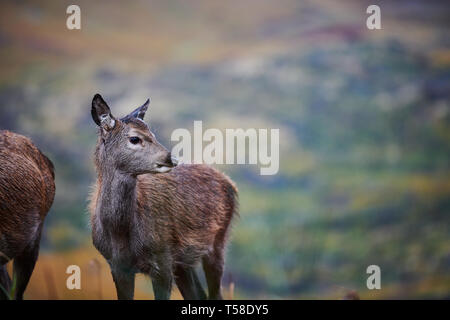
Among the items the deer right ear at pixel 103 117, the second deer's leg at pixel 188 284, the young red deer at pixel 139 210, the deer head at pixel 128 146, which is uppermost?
the deer right ear at pixel 103 117

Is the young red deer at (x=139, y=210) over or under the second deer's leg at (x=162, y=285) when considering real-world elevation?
over

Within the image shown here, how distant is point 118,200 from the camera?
16.3 ft

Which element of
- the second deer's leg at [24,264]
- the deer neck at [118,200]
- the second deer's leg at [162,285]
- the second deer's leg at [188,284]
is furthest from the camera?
the second deer's leg at [188,284]

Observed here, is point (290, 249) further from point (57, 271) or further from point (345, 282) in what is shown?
point (57, 271)

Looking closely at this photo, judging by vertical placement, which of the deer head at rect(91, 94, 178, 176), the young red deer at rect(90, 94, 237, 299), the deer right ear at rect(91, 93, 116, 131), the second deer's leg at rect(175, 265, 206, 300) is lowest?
the second deer's leg at rect(175, 265, 206, 300)

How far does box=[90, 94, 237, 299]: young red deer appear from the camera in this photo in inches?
195

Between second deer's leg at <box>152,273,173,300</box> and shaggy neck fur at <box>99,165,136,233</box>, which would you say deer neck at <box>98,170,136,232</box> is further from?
second deer's leg at <box>152,273,173,300</box>

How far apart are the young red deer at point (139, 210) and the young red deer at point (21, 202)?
0.54 metres

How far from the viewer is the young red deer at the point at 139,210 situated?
4.95m

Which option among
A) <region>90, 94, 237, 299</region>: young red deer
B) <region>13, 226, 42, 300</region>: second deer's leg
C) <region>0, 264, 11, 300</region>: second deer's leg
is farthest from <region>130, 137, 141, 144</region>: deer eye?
<region>0, 264, 11, 300</region>: second deer's leg

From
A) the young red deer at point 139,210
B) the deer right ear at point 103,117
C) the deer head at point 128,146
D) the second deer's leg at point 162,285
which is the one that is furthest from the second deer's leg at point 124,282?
the deer right ear at point 103,117

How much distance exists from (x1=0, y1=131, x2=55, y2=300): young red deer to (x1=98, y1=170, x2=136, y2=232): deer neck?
777mm

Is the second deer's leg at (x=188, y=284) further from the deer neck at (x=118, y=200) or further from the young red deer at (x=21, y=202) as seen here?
the young red deer at (x=21, y=202)

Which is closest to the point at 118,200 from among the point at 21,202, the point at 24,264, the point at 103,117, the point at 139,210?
the point at 139,210
